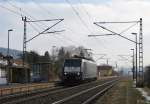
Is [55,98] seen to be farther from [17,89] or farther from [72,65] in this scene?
[72,65]

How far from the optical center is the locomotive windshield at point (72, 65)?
58.2 metres

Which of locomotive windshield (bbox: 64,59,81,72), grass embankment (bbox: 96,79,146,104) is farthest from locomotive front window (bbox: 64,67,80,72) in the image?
grass embankment (bbox: 96,79,146,104)

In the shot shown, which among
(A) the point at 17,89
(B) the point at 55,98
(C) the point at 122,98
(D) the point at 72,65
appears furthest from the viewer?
(D) the point at 72,65

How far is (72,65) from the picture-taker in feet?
192

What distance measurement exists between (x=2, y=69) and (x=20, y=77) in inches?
410

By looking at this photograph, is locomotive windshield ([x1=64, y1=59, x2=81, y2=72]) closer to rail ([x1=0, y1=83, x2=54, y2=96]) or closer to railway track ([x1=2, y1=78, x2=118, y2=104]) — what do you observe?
rail ([x1=0, y1=83, x2=54, y2=96])

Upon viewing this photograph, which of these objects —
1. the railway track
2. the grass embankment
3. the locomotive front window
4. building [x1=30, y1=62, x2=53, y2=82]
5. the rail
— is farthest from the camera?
building [x1=30, y1=62, x2=53, y2=82]

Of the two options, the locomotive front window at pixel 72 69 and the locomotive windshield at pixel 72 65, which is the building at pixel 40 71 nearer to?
the locomotive windshield at pixel 72 65

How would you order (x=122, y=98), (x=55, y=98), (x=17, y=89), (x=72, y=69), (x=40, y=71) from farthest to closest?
(x=40, y=71)
(x=72, y=69)
(x=17, y=89)
(x=122, y=98)
(x=55, y=98)

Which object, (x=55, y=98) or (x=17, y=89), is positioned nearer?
(x=55, y=98)

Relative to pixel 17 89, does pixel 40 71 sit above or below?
above

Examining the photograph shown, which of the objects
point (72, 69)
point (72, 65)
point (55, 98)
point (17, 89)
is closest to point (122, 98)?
point (55, 98)

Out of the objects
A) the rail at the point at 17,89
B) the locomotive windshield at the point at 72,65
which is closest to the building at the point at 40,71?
the locomotive windshield at the point at 72,65

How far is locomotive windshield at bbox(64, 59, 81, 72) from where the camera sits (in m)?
58.2
